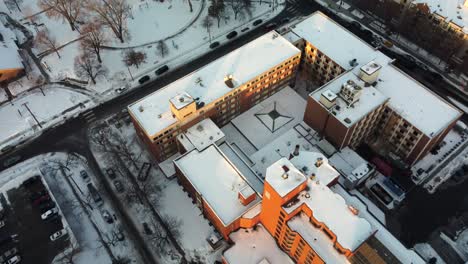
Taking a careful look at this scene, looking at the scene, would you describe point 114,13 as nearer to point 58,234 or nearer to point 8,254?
point 58,234

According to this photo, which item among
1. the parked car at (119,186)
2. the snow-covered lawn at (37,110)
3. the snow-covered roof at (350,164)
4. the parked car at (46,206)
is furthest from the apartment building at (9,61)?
the snow-covered roof at (350,164)

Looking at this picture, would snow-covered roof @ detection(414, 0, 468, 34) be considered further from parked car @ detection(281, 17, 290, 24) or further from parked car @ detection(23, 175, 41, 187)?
parked car @ detection(23, 175, 41, 187)

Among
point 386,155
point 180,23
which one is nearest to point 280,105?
point 386,155

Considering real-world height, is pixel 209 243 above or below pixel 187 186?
below

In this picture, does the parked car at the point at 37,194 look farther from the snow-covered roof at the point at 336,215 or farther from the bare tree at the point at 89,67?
the snow-covered roof at the point at 336,215

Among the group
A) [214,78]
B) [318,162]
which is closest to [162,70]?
[214,78]

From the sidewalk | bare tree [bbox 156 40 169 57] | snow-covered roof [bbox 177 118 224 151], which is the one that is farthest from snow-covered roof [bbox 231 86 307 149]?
the sidewalk

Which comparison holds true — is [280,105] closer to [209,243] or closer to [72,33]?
[209,243]
